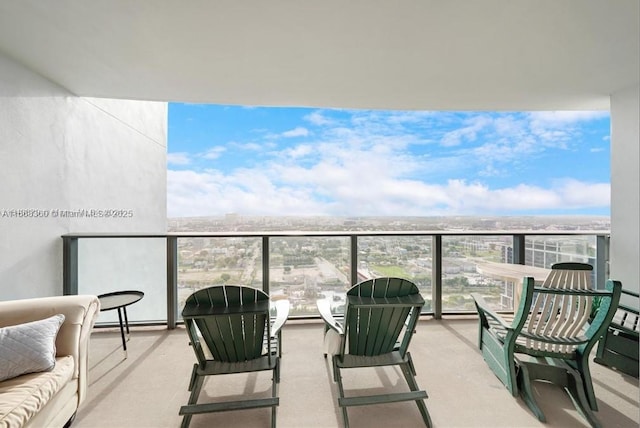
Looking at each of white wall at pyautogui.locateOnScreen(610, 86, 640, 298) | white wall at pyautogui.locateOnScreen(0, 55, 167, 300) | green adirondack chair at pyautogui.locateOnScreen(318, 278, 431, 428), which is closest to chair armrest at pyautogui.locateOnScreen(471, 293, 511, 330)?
green adirondack chair at pyautogui.locateOnScreen(318, 278, 431, 428)

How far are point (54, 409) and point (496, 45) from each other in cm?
381

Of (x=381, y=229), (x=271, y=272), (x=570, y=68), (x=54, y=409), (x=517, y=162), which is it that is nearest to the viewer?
(x=54, y=409)

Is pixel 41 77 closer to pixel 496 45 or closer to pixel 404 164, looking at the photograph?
pixel 496 45

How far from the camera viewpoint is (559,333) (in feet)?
5.91

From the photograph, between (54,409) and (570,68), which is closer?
(54,409)

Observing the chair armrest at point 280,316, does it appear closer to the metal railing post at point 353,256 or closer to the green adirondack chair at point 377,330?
the green adirondack chair at point 377,330

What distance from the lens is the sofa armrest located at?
1660 mm

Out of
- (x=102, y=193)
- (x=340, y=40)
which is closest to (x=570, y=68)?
(x=340, y=40)

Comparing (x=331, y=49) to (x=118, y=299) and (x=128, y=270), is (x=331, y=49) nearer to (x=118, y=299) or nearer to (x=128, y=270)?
(x=118, y=299)

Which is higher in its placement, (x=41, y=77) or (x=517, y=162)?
(x=41, y=77)

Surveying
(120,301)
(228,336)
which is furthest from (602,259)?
(120,301)

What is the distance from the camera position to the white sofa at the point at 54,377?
4.13 feet

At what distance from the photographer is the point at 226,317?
5.43 ft

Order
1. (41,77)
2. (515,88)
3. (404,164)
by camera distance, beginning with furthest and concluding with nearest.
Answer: (404,164) → (515,88) → (41,77)
